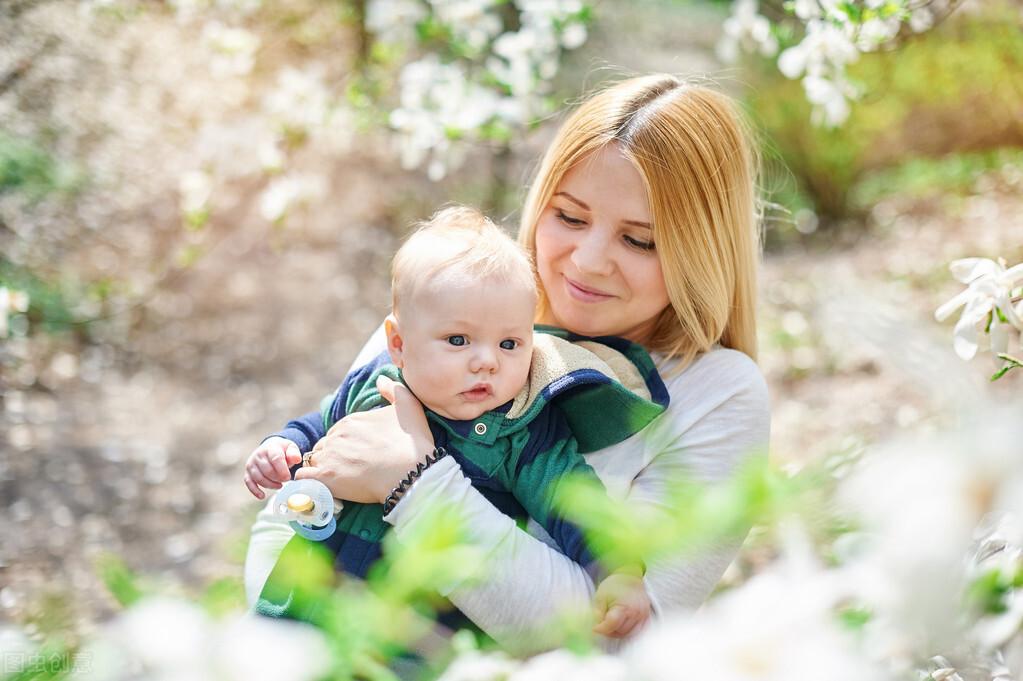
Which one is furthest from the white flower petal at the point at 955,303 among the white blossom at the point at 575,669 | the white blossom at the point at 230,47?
the white blossom at the point at 230,47

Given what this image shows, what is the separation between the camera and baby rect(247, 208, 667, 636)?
1.41 meters

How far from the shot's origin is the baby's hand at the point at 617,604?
1320 mm

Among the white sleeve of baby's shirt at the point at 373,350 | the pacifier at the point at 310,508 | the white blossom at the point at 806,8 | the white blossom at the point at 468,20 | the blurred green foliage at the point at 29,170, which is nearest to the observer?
the pacifier at the point at 310,508

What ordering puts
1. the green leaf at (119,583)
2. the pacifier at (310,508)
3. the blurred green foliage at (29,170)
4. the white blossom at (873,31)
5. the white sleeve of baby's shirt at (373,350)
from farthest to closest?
the blurred green foliage at (29,170) < the white blossom at (873,31) < the white sleeve of baby's shirt at (373,350) < the pacifier at (310,508) < the green leaf at (119,583)

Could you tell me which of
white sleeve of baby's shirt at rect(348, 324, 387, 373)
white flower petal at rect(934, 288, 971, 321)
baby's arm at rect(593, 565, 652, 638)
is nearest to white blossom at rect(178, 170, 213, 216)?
white sleeve of baby's shirt at rect(348, 324, 387, 373)

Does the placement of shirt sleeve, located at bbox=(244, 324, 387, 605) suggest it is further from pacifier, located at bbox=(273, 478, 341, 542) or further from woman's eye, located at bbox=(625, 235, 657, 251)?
woman's eye, located at bbox=(625, 235, 657, 251)

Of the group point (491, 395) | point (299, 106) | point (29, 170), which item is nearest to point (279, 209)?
point (299, 106)

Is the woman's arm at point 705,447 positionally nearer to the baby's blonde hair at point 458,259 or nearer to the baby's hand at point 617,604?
the baby's hand at point 617,604

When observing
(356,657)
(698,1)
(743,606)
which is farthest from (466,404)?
(698,1)

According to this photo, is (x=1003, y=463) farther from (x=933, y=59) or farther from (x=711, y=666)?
(x=933, y=59)

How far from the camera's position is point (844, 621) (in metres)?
0.68

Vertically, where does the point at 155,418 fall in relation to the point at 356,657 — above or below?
below

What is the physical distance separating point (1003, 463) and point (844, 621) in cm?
23

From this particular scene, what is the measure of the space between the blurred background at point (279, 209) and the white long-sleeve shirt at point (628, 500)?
1.60 ft
